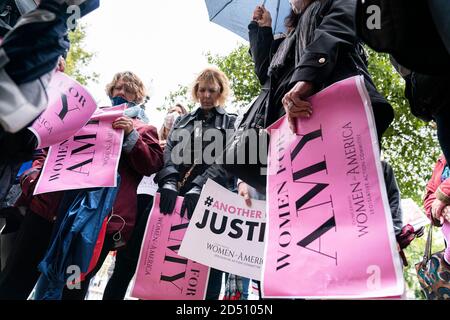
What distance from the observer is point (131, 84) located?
3.19 meters

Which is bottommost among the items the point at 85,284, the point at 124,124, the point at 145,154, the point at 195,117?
the point at 85,284

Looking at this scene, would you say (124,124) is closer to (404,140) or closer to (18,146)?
(18,146)

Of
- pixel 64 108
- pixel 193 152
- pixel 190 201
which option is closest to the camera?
pixel 64 108

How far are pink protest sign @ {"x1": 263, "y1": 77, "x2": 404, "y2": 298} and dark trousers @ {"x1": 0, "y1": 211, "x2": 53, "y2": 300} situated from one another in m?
1.49

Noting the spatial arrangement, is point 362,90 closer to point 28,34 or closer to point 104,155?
point 28,34

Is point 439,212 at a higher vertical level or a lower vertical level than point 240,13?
lower

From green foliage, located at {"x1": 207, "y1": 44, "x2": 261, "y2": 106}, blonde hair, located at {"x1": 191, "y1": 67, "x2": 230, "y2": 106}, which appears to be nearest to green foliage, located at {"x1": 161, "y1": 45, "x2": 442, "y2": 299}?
green foliage, located at {"x1": 207, "y1": 44, "x2": 261, "y2": 106}

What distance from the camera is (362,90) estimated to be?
1647 mm

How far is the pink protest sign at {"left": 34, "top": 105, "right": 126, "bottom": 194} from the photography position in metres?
2.39

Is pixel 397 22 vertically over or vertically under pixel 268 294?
over

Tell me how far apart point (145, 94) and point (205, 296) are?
1.63m

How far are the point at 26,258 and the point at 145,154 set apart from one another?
94 centimetres

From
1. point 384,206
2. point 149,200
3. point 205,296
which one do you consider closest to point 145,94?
point 149,200

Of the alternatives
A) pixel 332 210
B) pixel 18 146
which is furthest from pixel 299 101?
pixel 18 146
